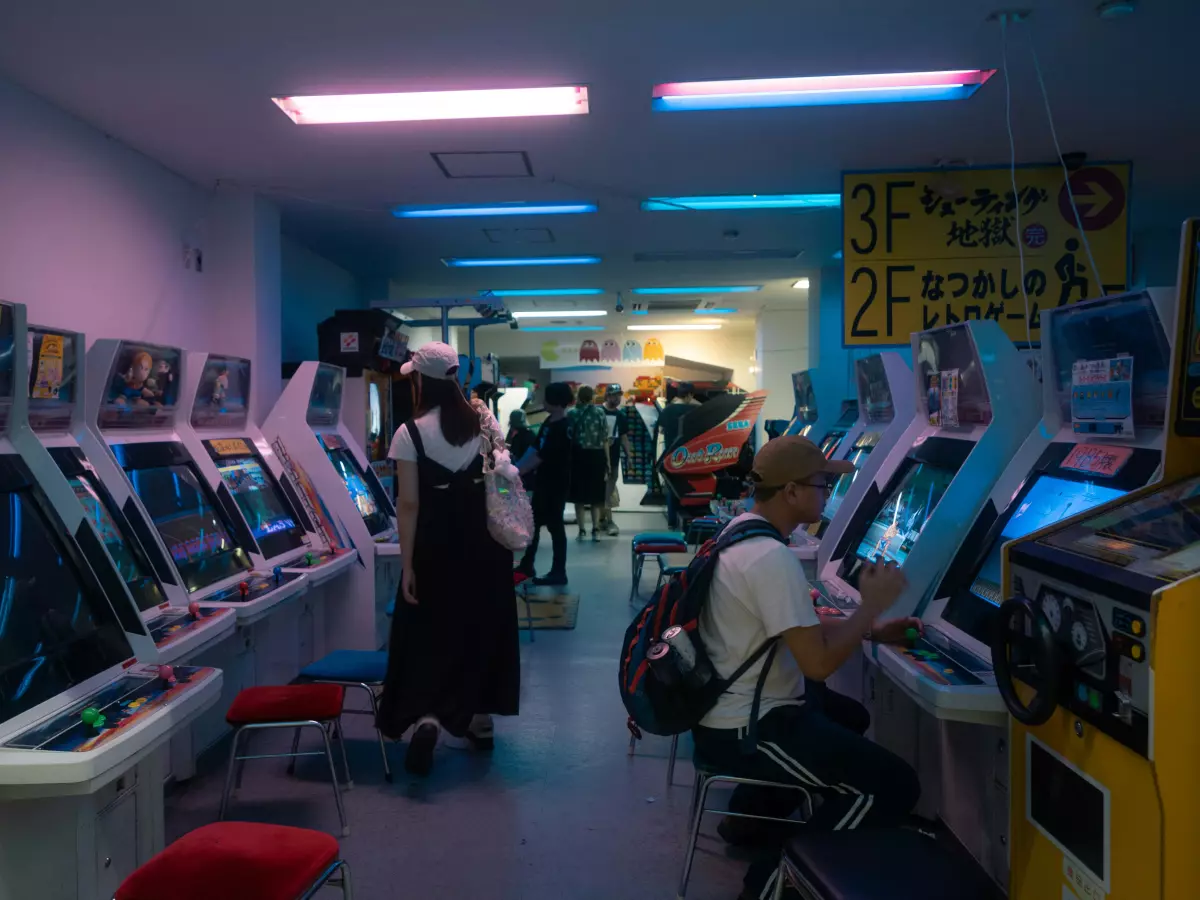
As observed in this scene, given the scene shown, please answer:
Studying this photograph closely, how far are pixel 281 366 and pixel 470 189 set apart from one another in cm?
173

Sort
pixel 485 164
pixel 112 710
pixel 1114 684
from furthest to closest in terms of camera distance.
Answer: pixel 485 164
pixel 112 710
pixel 1114 684

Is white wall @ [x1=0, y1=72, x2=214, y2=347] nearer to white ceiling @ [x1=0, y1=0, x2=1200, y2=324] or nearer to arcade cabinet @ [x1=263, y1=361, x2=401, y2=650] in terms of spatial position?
white ceiling @ [x1=0, y1=0, x2=1200, y2=324]

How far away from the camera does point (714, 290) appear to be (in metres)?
8.87

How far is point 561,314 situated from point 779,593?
31.0 ft

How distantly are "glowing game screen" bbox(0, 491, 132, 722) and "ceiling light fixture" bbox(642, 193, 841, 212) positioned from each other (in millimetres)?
4015

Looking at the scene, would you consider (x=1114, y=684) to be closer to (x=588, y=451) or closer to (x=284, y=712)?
(x=284, y=712)

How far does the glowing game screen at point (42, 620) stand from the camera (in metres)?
1.80

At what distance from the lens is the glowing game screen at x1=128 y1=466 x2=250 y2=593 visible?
296 centimetres

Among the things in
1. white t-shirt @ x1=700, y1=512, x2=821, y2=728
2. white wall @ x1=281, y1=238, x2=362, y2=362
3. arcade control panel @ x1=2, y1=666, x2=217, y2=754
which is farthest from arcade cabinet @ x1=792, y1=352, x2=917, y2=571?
white wall @ x1=281, y1=238, x2=362, y2=362

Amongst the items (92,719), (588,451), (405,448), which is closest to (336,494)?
(405,448)

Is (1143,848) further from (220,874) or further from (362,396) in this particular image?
(362,396)

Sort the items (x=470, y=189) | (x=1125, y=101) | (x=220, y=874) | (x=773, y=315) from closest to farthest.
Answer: (x=220, y=874) < (x=1125, y=101) < (x=470, y=189) < (x=773, y=315)

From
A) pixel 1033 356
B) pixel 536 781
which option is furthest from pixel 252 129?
pixel 1033 356

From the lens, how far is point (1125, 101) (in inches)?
143
